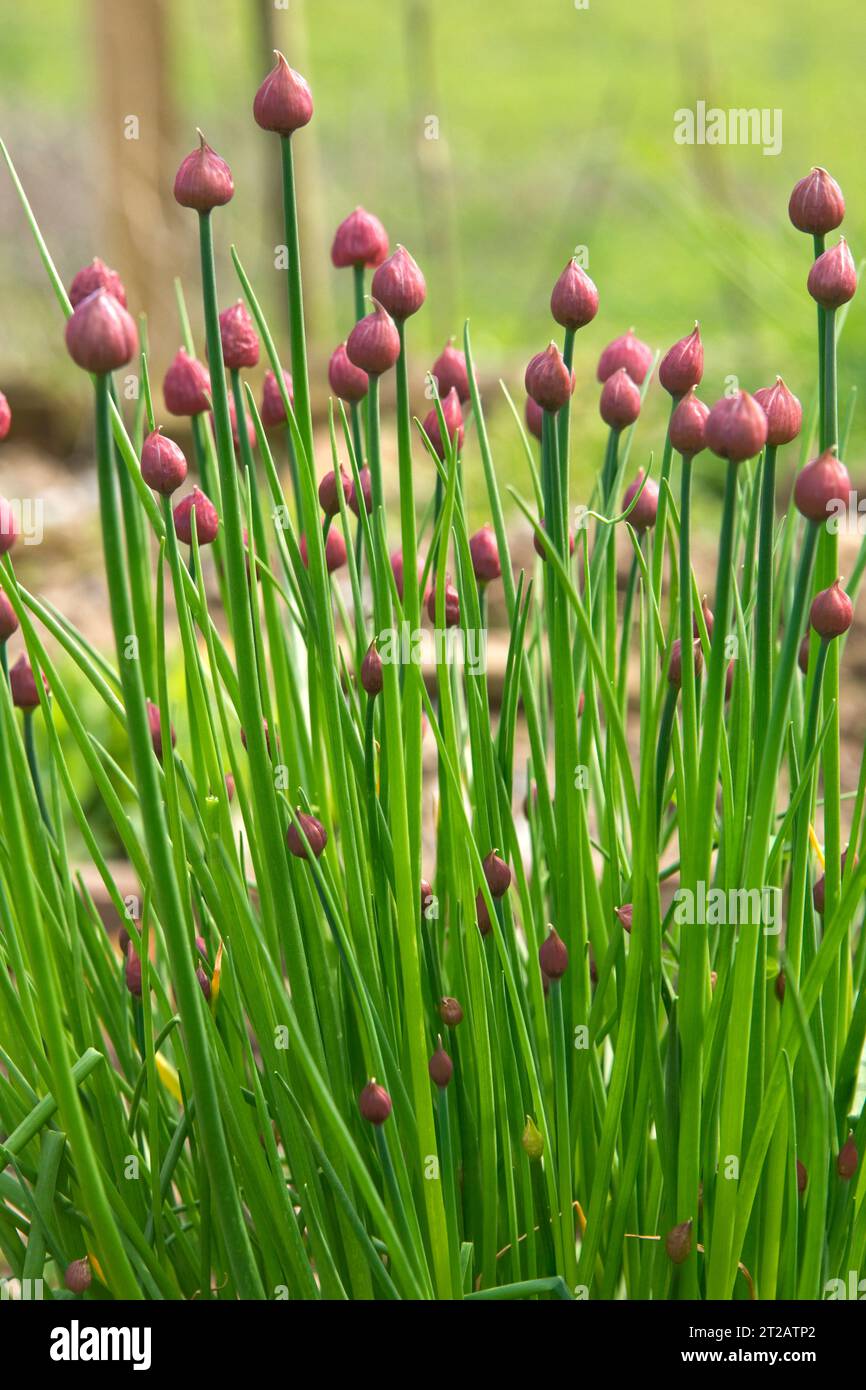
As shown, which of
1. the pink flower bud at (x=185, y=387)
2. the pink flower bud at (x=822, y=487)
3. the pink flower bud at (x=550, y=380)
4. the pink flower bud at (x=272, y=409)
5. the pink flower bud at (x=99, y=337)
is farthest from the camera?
the pink flower bud at (x=272, y=409)

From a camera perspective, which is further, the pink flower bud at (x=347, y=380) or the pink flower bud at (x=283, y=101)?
the pink flower bud at (x=347, y=380)

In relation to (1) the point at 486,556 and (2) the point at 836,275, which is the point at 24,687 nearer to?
(1) the point at 486,556

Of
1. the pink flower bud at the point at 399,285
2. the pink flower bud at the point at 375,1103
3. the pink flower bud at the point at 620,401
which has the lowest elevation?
the pink flower bud at the point at 375,1103

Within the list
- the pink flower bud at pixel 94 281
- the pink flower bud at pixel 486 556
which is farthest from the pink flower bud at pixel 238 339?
the pink flower bud at pixel 486 556

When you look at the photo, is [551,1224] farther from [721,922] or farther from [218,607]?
[218,607]

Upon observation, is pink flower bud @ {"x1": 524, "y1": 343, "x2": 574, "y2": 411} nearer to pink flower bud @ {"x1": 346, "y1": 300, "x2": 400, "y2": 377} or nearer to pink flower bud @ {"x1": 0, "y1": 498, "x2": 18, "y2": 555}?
pink flower bud @ {"x1": 346, "y1": 300, "x2": 400, "y2": 377}

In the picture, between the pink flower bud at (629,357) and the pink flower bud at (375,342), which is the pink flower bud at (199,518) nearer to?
the pink flower bud at (375,342)
